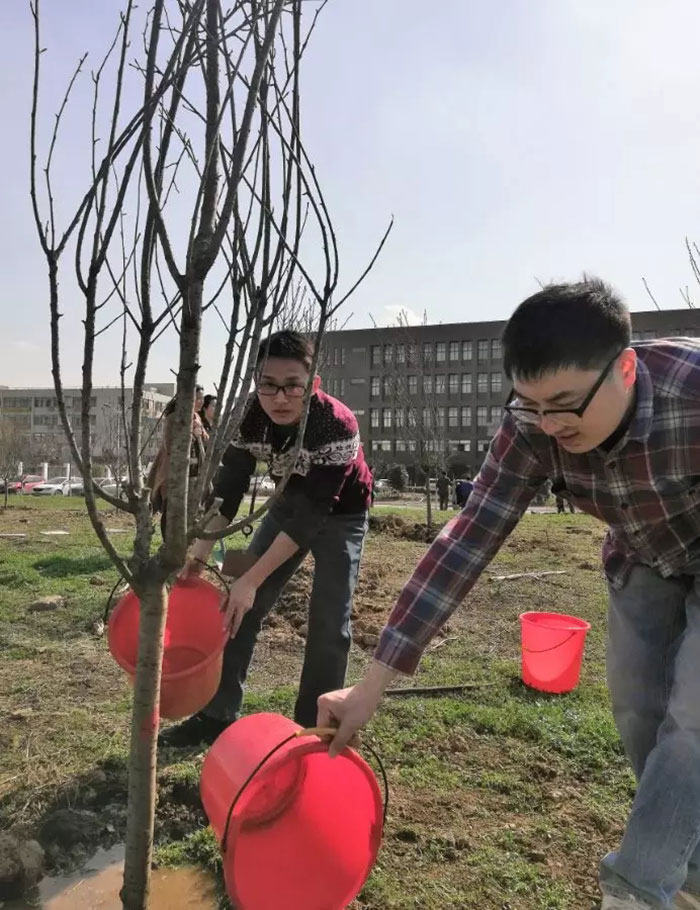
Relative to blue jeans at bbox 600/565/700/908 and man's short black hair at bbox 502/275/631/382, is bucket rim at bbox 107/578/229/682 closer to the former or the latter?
blue jeans at bbox 600/565/700/908

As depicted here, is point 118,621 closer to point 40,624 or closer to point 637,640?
point 637,640

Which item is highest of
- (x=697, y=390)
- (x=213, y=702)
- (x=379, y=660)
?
(x=697, y=390)

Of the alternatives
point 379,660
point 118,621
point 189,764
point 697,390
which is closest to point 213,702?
point 189,764

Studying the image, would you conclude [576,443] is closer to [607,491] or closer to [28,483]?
[607,491]

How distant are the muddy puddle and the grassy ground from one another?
7 cm

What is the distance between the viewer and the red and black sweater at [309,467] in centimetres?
271

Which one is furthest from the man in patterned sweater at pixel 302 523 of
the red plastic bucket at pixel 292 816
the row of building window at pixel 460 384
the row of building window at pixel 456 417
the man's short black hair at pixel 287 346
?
the row of building window at pixel 456 417

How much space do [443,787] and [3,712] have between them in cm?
191

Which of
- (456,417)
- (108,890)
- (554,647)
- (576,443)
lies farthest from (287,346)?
(456,417)

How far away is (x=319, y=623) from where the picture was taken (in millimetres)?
2822

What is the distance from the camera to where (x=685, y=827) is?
1346 mm

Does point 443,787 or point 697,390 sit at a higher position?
point 697,390

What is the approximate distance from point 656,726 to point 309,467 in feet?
4.81

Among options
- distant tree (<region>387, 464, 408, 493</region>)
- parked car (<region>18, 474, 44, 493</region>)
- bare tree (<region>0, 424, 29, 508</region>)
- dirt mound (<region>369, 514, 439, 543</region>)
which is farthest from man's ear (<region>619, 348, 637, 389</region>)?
distant tree (<region>387, 464, 408, 493</region>)
